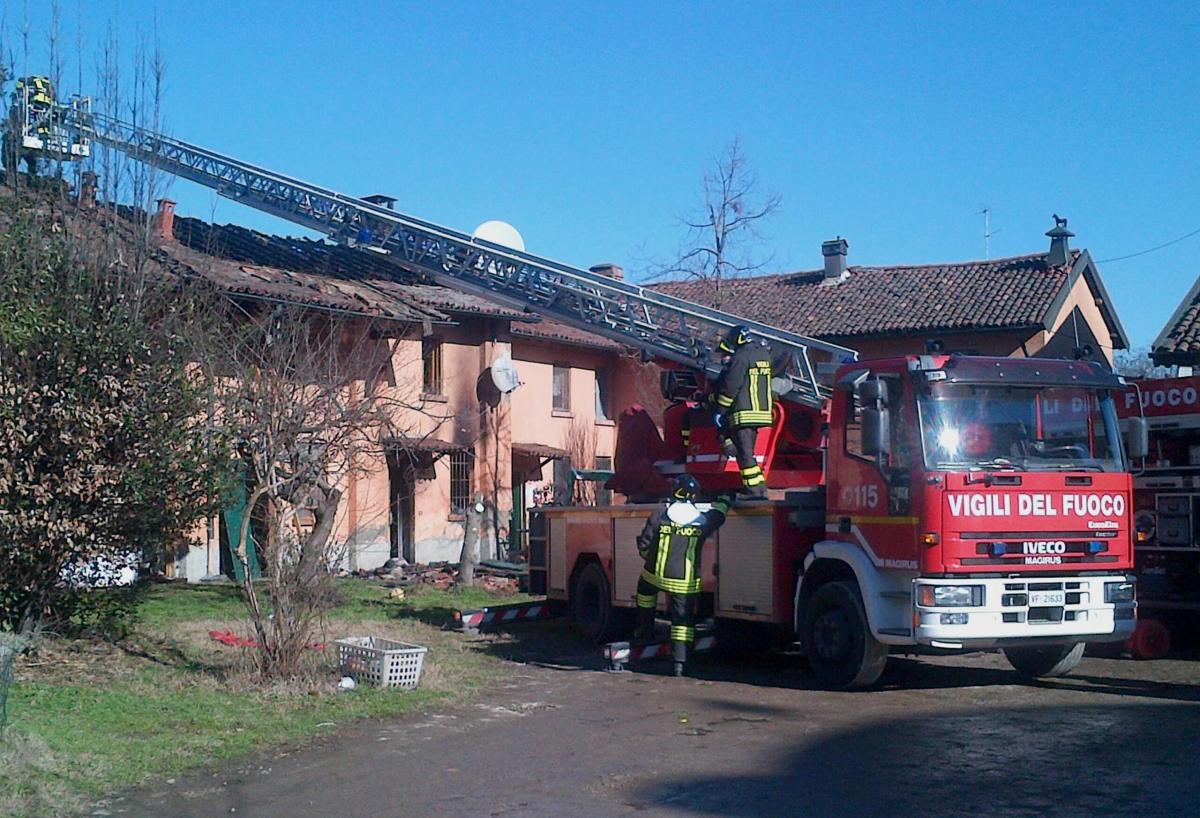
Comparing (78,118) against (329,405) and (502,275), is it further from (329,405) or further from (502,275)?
(502,275)

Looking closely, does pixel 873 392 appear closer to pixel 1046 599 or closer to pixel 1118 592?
pixel 1046 599

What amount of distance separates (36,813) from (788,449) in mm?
8178

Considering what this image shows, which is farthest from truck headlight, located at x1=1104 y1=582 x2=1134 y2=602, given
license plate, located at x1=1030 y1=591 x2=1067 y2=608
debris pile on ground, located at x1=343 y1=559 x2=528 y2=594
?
debris pile on ground, located at x1=343 y1=559 x2=528 y2=594

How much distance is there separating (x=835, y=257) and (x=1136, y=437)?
81.5 ft

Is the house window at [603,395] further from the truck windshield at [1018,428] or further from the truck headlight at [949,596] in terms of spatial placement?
the truck headlight at [949,596]

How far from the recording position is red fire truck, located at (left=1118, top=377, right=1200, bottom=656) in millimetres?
12945

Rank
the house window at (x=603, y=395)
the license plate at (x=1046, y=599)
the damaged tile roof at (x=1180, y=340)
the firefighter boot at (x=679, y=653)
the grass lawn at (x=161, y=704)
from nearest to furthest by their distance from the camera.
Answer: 1. the grass lawn at (x=161, y=704)
2. the license plate at (x=1046, y=599)
3. the firefighter boot at (x=679, y=653)
4. the damaged tile roof at (x=1180, y=340)
5. the house window at (x=603, y=395)

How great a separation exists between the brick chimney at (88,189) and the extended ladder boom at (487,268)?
364mm

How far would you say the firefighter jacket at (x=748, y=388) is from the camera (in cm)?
1258

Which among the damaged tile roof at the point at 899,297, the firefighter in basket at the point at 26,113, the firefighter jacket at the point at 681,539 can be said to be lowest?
the firefighter jacket at the point at 681,539

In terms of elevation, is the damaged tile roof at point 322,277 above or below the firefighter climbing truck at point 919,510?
above

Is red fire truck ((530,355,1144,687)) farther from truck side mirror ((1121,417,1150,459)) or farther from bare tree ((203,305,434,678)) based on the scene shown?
bare tree ((203,305,434,678))

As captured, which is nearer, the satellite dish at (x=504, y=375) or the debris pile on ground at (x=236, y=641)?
the debris pile on ground at (x=236, y=641)

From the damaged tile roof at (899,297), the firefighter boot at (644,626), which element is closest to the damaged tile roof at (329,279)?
the damaged tile roof at (899,297)
